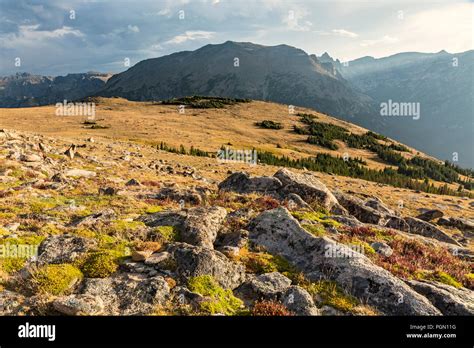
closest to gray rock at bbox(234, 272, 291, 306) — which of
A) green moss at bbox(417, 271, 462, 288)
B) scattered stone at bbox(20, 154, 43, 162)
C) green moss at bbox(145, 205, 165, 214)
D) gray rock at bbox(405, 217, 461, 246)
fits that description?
green moss at bbox(417, 271, 462, 288)

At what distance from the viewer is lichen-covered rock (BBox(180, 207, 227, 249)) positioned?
11.9m

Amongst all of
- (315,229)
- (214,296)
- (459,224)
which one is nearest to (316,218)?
(315,229)

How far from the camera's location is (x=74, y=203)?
15477mm

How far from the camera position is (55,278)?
8.44m

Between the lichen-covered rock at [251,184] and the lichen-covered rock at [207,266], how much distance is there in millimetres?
11380

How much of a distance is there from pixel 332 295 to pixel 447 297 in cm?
330

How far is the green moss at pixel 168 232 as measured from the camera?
11867mm

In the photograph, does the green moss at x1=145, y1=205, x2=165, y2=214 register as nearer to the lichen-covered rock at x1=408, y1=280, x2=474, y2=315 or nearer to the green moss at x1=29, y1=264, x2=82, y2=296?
the green moss at x1=29, y1=264, x2=82, y2=296

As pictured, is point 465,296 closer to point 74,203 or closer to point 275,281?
point 275,281

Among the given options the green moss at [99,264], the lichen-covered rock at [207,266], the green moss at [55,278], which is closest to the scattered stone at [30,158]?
the green moss at [99,264]

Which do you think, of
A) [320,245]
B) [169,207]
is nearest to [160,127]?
[169,207]

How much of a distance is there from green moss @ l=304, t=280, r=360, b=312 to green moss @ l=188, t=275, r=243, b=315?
2267 mm

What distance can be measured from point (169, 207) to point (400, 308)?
1116cm
